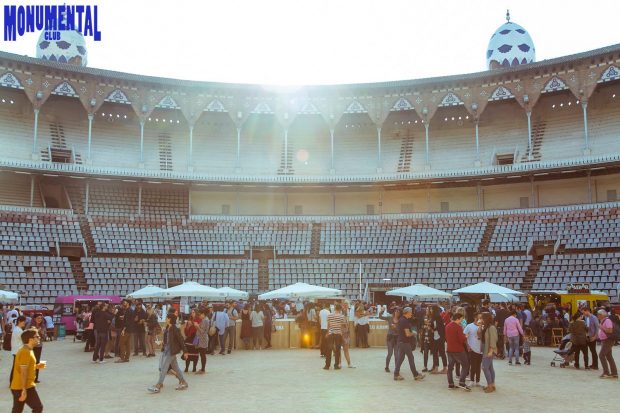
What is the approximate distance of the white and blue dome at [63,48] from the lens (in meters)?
56.0

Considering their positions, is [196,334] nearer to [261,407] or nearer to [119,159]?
[261,407]

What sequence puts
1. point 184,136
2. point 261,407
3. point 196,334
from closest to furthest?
1. point 261,407
2. point 196,334
3. point 184,136

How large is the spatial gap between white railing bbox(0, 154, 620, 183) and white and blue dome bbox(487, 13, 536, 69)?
15.5 metres

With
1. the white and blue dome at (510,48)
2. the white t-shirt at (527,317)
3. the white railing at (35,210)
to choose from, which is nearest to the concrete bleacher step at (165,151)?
the white railing at (35,210)

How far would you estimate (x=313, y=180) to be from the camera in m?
49.0

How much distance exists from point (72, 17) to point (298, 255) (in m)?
22.3

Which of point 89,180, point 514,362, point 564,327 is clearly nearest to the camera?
point 514,362

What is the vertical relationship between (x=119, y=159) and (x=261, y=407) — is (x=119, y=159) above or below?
above

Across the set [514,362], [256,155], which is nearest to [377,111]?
[256,155]

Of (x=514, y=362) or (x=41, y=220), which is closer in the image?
(x=514, y=362)

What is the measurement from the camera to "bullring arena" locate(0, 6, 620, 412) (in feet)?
136

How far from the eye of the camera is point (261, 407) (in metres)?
11.8

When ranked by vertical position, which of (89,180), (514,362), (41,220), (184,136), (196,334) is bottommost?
(514,362)

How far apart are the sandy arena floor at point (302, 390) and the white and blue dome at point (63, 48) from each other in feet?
140
